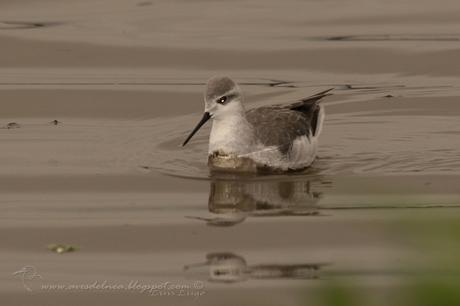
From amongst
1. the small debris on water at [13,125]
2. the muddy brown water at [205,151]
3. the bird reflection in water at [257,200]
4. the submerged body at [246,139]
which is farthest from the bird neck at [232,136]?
the small debris on water at [13,125]

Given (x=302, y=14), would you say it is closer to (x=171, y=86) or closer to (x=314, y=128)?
(x=171, y=86)

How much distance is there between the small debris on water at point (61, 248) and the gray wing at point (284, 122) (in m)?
2.90

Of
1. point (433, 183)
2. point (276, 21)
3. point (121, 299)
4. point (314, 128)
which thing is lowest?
point (121, 299)

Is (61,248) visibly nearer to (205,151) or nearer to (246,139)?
(246,139)

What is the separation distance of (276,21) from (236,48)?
4.68 feet

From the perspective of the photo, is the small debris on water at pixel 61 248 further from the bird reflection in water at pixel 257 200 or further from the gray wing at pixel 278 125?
the gray wing at pixel 278 125

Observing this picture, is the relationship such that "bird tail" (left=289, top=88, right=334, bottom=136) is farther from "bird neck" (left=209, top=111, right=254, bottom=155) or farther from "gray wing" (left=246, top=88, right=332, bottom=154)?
"bird neck" (left=209, top=111, right=254, bottom=155)

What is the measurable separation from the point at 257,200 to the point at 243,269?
2.02 meters

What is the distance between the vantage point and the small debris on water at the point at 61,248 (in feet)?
30.3

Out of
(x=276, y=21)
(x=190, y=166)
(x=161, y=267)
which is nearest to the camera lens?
(x=161, y=267)

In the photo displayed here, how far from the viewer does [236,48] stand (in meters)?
16.3

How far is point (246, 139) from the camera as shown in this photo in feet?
38.4

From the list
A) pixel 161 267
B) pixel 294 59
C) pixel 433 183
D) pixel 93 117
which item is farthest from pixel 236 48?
pixel 161 267

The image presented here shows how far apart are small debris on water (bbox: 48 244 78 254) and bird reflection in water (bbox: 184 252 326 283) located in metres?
1.01
